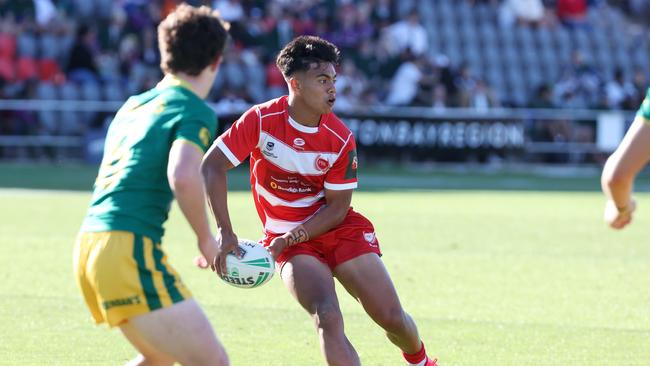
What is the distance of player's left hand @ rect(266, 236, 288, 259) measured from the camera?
7160mm

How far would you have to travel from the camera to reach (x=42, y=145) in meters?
26.0

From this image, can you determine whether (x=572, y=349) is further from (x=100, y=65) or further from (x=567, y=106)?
(x=567, y=106)

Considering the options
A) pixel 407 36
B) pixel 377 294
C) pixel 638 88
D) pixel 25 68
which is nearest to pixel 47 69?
pixel 25 68

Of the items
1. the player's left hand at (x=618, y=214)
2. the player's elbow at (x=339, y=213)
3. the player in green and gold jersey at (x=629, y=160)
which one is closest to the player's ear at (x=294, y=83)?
the player's elbow at (x=339, y=213)

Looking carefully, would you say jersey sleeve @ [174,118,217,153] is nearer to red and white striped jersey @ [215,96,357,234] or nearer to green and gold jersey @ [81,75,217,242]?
green and gold jersey @ [81,75,217,242]

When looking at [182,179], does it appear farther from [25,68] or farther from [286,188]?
[25,68]

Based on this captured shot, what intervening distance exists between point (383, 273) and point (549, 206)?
12905mm

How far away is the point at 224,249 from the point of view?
6605 mm

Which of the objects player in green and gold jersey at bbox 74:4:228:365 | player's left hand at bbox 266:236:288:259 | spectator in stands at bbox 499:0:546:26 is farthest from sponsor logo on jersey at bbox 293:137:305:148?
spectator in stands at bbox 499:0:546:26

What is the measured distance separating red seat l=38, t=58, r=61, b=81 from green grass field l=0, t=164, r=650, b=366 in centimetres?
806

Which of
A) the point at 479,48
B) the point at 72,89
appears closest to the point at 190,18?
the point at 72,89

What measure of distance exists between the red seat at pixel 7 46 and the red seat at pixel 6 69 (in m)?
0.10

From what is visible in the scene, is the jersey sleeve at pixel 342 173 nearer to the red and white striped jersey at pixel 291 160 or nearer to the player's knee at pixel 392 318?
the red and white striped jersey at pixel 291 160

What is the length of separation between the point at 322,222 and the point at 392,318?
2.23 ft
